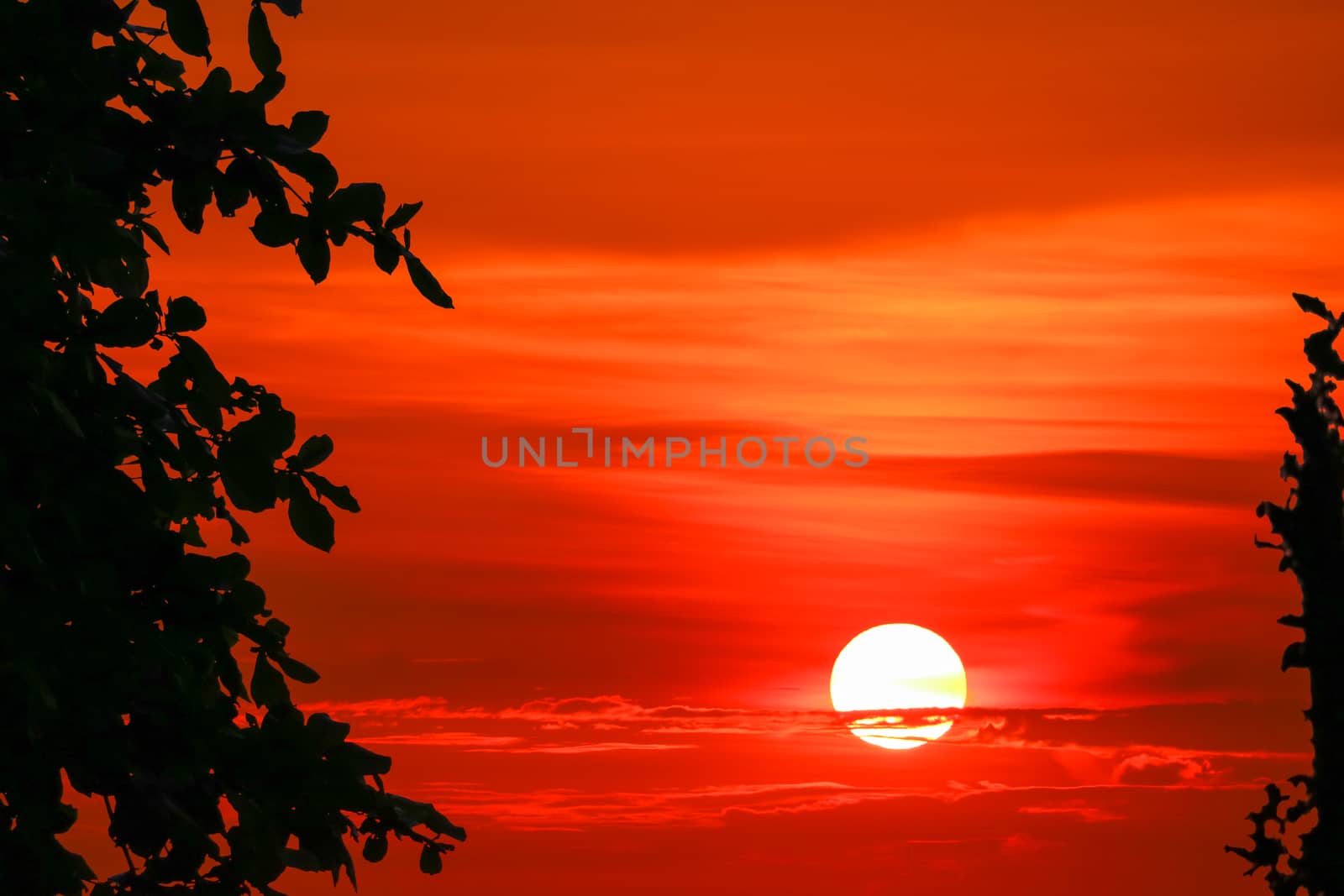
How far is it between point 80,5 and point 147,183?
72 cm

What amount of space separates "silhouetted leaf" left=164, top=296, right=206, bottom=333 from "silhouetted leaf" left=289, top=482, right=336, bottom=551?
660mm

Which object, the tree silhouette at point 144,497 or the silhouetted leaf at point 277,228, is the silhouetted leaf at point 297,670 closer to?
the tree silhouette at point 144,497

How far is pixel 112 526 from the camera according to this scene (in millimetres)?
5715

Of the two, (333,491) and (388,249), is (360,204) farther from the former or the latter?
(333,491)

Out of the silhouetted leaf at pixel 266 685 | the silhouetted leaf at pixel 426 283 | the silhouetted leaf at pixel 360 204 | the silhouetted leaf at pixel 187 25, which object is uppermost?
the silhouetted leaf at pixel 187 25

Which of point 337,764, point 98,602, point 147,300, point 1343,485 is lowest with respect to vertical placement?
point 337,764

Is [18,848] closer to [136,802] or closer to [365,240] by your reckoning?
[136,802]

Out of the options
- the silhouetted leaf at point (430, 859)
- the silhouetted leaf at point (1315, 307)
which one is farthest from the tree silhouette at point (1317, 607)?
the silhouetted leaf at point (430, 859)

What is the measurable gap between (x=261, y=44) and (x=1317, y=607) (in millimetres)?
20275

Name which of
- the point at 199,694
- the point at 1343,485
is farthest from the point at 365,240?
the point at 1343,485

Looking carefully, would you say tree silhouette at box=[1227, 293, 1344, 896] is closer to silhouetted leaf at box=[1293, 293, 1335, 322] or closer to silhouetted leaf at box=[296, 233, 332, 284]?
silhouetted leaf at box=[1293, 293, 1335, 322]

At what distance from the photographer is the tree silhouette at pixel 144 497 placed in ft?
17.7

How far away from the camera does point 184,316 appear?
559cm

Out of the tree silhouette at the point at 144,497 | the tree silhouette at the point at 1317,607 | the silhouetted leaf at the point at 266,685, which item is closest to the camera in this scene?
the tree silhouette at the point at 144,497
